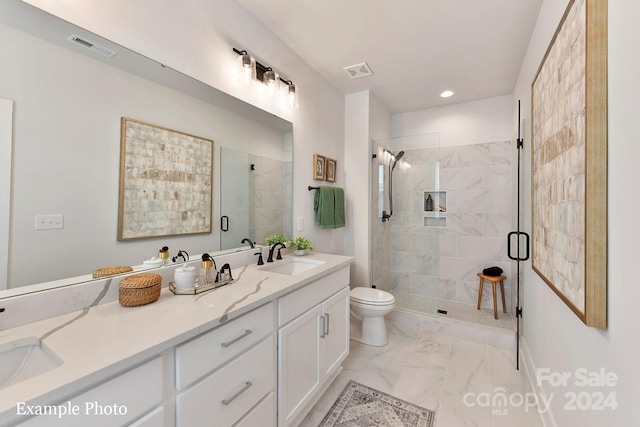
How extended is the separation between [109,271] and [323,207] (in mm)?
1679

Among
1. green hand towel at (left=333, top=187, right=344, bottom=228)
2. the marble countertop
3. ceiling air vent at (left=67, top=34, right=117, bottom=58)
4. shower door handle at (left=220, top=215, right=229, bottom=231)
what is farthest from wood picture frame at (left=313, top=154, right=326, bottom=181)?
ceiling air vent at (left=67, top=34, right=117, bottom=58)

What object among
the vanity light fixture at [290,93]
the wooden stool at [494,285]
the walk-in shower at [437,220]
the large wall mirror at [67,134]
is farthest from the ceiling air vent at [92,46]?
the wooden stool at [494,285]

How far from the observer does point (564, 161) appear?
3.87 ft

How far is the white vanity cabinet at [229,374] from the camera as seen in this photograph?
930 millimetres

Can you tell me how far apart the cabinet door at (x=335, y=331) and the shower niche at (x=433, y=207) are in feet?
5.02

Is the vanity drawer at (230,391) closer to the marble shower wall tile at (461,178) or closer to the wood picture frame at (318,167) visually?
the wood picture frame at (318,167)

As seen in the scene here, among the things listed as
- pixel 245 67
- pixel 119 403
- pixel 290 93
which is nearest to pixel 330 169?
pixel 290 93

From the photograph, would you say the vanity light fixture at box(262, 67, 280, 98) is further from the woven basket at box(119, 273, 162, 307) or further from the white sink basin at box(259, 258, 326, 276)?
the woven basket at box(119, 273, 162, 307)

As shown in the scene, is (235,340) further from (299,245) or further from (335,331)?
(299,245)

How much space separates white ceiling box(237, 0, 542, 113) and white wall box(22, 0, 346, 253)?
0.14m

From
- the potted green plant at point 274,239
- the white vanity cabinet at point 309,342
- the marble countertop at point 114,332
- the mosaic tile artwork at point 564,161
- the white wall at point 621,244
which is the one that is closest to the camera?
the marble countertop at point 114,332

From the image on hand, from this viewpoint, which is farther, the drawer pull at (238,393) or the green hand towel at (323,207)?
the green hand towel at (323,207)

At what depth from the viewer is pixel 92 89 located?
1.13 meters

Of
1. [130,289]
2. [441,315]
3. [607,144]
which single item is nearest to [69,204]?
[130,289]
